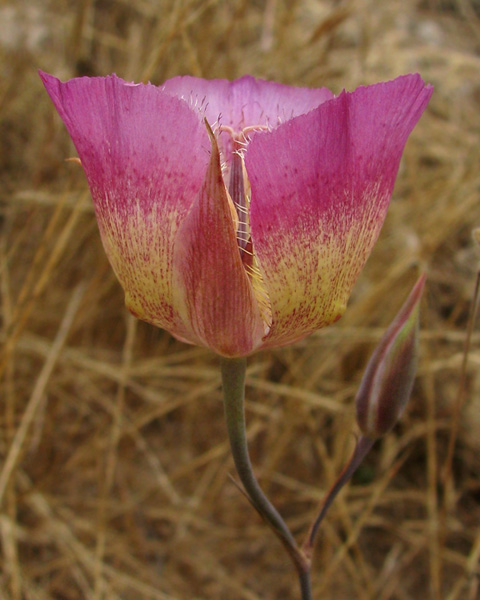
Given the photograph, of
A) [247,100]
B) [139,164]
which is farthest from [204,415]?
[139,164]

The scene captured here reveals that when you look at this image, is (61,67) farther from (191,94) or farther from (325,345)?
(191,94)

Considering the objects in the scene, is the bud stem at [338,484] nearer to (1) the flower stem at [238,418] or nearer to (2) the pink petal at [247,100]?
(1) the flower stem at [238,418]

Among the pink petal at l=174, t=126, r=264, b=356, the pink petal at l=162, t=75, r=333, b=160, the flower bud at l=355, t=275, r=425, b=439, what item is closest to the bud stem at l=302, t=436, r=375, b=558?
the flower bud at l=355, t=275, r=425, b=439

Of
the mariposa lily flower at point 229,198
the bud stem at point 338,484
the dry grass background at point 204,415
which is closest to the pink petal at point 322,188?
the mariposa lily flower at point 229,198

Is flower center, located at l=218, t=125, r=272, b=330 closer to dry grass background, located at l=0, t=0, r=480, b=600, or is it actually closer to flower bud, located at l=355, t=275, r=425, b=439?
flower bud, located at l=355, t=275, r=425, b=439

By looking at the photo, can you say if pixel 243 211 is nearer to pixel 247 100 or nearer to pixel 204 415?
pixel 247 100

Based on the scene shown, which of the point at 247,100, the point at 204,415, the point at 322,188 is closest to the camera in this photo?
the point at 322,188

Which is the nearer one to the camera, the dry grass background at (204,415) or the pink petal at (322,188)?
the pink petal at (322,188)
